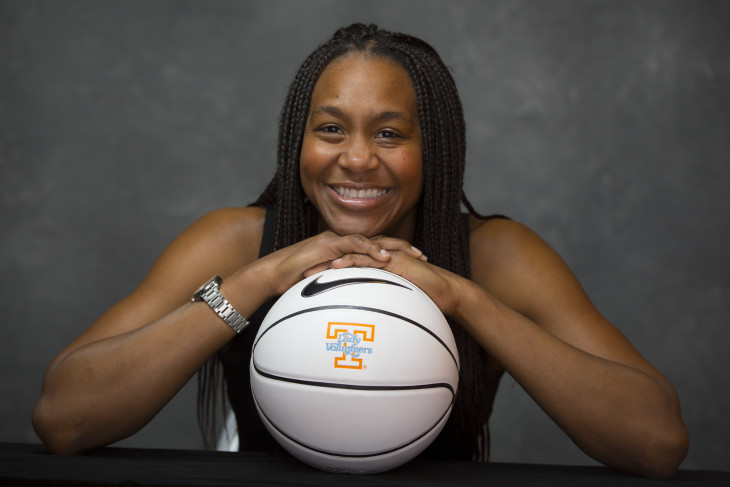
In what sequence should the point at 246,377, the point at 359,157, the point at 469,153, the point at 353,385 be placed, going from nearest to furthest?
the point at 353,385
the point at 359,157
the point at 246,377
the point at 469,153

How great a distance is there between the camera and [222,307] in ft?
6.88

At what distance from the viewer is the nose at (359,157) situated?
2.28 m

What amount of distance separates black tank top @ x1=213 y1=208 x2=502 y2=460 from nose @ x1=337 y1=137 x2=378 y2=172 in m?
0.48

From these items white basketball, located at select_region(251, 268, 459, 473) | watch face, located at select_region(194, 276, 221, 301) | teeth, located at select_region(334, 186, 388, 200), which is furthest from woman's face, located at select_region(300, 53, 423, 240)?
white basketball, located at select_region(251, 268, 459, 473)

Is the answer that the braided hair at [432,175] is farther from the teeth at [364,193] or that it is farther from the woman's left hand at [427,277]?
the woman's left hand at [427,277]

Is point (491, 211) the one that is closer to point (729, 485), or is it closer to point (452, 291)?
point (452, 291)

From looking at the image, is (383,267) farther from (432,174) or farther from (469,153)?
(469,153)

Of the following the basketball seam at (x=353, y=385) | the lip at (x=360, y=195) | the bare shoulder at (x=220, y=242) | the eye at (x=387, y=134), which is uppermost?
the eye at (x=387, y=134)

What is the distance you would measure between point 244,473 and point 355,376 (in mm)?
322

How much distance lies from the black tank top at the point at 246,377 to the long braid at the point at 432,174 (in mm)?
93

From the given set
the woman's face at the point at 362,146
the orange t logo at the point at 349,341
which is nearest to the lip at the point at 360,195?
the woman's face at the point at 362,146

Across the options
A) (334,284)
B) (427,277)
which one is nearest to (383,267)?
(427,277)

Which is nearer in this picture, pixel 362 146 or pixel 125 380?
pixel 125 380

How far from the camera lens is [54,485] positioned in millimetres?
1631
